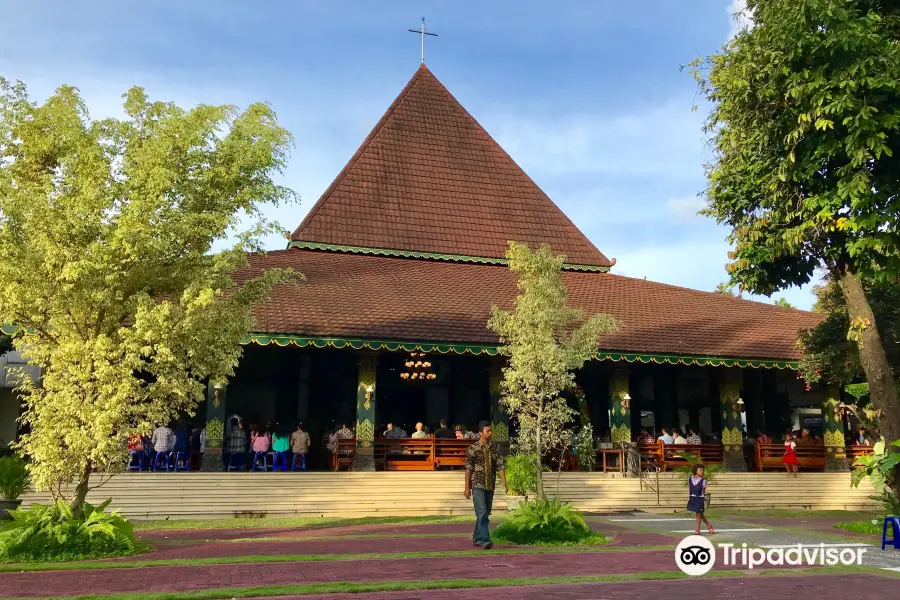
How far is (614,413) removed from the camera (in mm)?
20734

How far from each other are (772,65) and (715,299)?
14.3 metres

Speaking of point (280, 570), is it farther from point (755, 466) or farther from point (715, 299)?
point (715, 299)

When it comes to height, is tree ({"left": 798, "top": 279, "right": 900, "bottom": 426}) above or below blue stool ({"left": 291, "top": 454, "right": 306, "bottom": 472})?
above

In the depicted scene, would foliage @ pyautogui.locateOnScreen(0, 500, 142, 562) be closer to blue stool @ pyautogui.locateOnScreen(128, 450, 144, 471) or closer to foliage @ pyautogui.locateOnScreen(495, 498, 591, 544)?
foliage @ pyautogui.locateOnScreen(495, 498, 591, 544)

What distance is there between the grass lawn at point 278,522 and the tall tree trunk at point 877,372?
7.40m

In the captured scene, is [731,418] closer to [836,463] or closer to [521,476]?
[836,463]

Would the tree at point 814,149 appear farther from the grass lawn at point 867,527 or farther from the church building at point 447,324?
the church building at point 447,324

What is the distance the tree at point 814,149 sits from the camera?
11680 mm

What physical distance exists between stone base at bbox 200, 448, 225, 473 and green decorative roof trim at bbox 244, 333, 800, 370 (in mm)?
2942

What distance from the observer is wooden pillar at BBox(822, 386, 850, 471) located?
21.5m

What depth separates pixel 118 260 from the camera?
10312mm

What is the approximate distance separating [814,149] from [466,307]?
1005cm

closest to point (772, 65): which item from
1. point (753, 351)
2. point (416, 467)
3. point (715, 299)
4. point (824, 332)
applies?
point (824, 332)

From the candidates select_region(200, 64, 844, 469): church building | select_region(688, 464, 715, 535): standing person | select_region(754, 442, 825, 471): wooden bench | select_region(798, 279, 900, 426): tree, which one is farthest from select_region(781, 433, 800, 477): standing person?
select_region(688, 464, 715, 535): standing person
